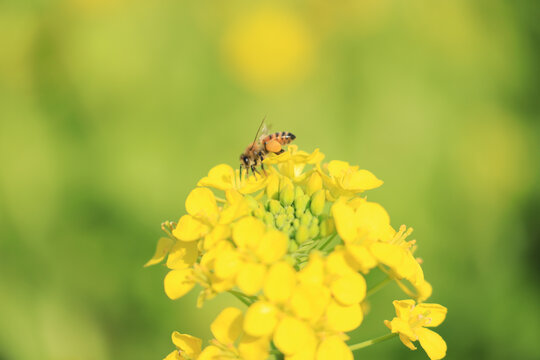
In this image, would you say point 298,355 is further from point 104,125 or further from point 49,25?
point 49,25

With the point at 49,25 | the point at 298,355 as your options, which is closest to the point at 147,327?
the point at 298,355

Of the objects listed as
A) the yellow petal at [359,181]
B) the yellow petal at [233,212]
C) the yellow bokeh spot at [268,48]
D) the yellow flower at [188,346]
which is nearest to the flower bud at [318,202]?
the yellow petal at [359,181]

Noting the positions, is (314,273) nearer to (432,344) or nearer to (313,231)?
(313,231)

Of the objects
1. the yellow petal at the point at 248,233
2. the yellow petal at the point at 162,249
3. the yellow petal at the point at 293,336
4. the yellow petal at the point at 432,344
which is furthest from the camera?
the yellow petal at the point at 162,249

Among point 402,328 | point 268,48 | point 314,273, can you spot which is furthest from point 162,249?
point 268,48

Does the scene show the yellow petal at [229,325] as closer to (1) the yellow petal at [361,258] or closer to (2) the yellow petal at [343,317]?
(2) the yellow petal at [343,317]

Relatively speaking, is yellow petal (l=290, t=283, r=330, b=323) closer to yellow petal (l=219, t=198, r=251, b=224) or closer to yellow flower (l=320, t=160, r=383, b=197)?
yellow petal (l=219, t=198, r=251, b=224)

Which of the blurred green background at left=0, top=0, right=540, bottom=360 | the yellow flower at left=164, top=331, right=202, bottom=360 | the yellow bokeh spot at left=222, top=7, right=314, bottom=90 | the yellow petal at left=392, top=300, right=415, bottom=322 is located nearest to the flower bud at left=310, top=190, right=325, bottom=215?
the yellow petal at left=392, top=300, right=415, bottom=322
